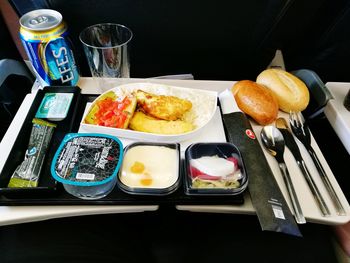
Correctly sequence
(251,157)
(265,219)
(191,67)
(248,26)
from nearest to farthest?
(265,219), (251,157), (248,26), (191,67)

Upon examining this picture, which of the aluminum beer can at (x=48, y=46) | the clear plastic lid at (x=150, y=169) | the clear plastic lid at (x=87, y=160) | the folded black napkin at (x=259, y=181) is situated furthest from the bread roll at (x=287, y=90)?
the aluminum beer can at (x=48, y=46)

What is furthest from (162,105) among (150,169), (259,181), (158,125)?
(259,181)

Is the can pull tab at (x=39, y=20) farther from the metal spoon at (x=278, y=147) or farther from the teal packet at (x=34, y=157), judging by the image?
the metal spoon at (x=278, y=147)

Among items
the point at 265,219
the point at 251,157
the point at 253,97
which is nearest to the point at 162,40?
the point at 253,97

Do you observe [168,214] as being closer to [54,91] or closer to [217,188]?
[217,188]

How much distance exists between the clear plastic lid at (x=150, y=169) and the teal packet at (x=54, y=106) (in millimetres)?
240

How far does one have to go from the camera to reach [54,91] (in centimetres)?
77

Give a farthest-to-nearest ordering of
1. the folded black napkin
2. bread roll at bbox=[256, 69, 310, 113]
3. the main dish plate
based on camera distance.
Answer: bread roll at bbox=[256, 69, 310, 113], the main dish plate, the folded black napkin

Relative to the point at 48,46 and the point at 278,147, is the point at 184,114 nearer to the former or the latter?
the point at 278,147

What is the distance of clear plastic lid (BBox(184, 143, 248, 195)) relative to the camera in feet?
1.83

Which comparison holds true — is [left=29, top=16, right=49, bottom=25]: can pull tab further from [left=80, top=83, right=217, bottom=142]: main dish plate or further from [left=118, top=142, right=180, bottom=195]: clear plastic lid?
[left=118, top=142, right=180, bottom=195]: clear plastic lid

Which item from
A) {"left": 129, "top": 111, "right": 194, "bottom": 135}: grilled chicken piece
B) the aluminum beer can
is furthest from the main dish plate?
the aluminum beer can

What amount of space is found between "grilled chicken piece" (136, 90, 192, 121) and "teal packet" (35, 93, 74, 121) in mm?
207

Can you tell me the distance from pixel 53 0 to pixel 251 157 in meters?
0.76
